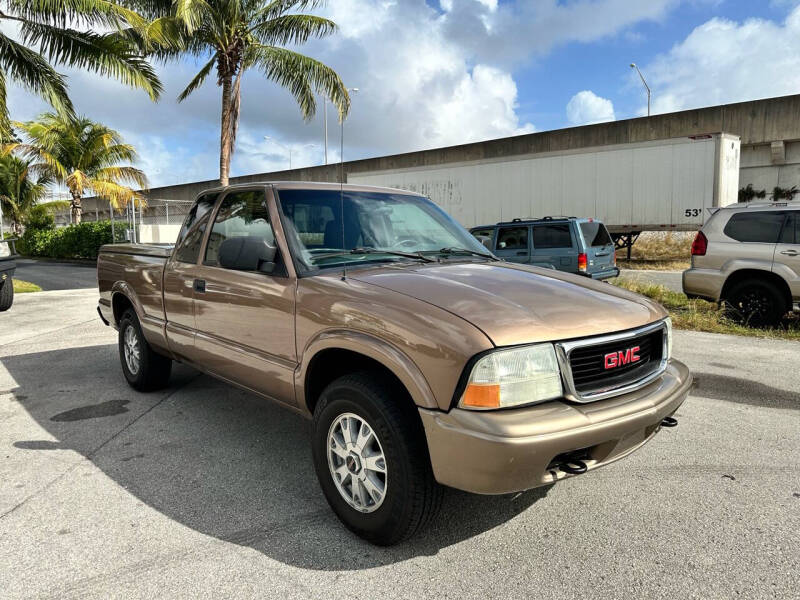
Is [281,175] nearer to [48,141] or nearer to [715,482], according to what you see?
[48,141]

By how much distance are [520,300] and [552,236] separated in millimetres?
8551

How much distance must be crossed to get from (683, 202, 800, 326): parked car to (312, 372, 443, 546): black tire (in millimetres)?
6928

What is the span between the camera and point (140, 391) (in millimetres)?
5070

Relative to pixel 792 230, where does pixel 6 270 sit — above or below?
below

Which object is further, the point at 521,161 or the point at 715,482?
the point at 521,161

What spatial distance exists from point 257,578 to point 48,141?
27.8 metres

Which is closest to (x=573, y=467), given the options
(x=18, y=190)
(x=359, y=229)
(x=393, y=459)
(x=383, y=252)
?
(x=393, y=459)

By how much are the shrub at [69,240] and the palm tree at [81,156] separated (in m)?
1.20

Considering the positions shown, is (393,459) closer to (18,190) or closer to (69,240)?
(69,240)

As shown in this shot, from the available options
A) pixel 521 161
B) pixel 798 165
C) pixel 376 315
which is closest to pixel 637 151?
pixel 521 161

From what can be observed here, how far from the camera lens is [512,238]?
11297 mm

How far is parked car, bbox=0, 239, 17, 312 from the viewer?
384 inches

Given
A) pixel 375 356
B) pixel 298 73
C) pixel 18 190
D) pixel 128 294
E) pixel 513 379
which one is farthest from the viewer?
pixel 18 190

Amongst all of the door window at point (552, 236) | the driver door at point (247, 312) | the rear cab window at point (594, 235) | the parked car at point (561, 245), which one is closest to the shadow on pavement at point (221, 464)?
the driver door at point (247, 312)
